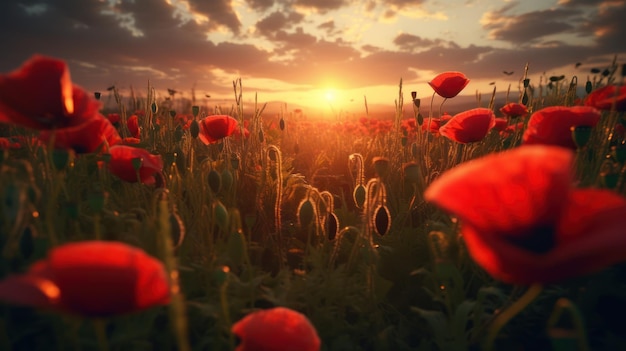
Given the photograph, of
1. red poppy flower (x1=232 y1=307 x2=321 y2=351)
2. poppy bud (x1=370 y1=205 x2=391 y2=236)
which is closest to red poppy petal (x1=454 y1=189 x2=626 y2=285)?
red poppy flower (x1=232 y1=307 x2=321 y2=351)

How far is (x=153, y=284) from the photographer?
790 mm

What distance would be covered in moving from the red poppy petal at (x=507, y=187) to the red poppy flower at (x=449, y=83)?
7.65ft

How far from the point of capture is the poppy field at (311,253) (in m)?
0.75

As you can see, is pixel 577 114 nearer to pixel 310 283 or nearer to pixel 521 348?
pixel 521 348

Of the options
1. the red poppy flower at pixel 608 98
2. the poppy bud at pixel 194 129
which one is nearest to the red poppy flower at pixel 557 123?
the red poppy flower at pixel 608 98

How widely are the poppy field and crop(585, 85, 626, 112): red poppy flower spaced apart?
0.01 metres

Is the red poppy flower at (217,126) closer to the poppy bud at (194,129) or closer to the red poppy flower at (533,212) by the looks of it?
the poppy bud at (194,129)

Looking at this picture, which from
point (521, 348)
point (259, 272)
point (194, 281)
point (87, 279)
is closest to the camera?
point (87, 279)

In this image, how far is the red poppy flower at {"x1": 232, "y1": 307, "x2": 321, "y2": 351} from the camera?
0.99 m

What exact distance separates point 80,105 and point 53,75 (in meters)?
0.13

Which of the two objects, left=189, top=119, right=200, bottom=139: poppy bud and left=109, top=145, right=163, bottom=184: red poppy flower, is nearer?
left=109, top=145, right=163, bottom=184: red poppy flower

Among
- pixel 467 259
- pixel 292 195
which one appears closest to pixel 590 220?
pixel 467 259

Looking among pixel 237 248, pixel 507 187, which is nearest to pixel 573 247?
pixel 507 187

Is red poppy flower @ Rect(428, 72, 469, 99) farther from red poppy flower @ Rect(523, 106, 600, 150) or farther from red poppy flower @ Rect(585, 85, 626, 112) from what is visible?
red poppy flower @ Rect(523, 106, 600, 150)
